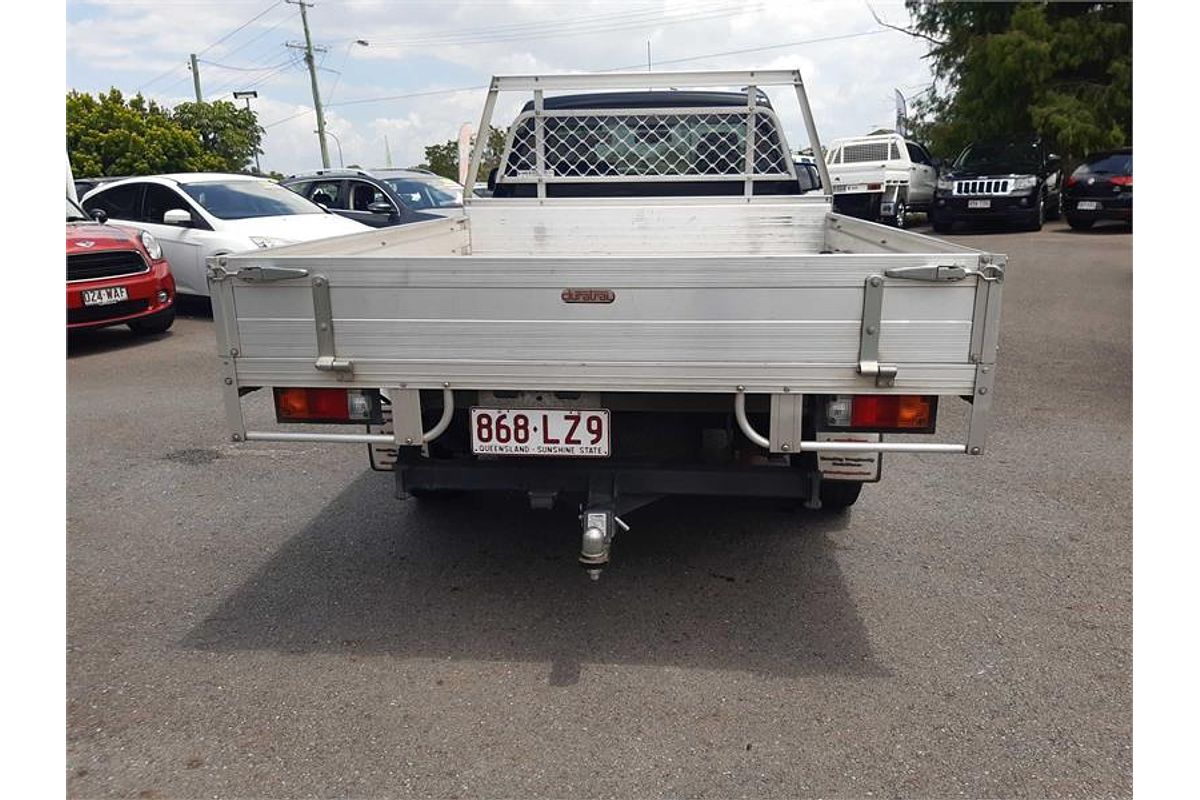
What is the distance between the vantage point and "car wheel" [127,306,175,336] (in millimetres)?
8523

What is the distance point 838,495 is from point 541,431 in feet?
5.82

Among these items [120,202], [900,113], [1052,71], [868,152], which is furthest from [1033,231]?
[120,202]

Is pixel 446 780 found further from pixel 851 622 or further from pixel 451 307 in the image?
pixel 851 622

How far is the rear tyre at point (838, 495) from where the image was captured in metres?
3.98

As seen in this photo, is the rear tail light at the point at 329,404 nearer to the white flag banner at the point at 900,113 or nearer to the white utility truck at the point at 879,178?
the white utility truck at the point at 879,178

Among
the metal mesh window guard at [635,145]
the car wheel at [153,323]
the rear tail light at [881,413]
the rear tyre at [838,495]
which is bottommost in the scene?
the rear tyre at [838,495]

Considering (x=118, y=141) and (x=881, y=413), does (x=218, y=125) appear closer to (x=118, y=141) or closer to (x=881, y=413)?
(x=118, y=141)

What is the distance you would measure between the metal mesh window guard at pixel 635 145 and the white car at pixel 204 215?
4.66m

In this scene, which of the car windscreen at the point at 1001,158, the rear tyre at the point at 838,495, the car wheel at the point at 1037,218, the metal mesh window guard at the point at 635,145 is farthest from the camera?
the car windscreen at the point at 1001,158

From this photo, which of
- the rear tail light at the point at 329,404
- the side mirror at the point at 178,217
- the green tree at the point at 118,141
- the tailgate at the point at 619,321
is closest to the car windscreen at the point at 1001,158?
the side mirror at the point at 178,217

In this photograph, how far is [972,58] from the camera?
20.7 m

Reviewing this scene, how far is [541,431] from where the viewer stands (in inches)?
116

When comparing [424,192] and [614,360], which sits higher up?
[424,192]

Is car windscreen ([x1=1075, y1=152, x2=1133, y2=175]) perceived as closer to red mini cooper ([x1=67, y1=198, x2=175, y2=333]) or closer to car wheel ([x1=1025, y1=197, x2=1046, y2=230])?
car wheel ([x1=1025, y1=197, x2=1046, y2=230])
